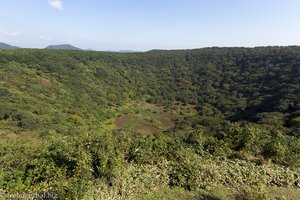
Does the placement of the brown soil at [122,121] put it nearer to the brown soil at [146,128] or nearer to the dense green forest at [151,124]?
the dense green forest at [151,124]

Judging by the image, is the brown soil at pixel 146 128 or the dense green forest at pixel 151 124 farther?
the brown soil at pixel 146 128

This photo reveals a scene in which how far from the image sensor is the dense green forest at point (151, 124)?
22.3 feet

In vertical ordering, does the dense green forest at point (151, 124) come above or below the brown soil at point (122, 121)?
above

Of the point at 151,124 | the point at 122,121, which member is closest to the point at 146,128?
the point at 151,124

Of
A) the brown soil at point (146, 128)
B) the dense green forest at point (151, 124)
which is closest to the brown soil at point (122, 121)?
the dense green forest at point (151, 124)

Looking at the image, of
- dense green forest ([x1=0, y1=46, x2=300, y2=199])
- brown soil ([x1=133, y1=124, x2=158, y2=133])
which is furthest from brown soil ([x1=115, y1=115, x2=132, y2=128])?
brown soil ([x1=133, y1=124, x2=158, y2=133])

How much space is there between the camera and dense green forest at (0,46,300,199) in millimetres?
6809

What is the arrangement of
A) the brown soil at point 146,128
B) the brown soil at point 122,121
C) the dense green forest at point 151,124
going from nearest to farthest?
the dense green forest at point 151,124, the brown soil at point 146,128, the brown soil at point 122,121

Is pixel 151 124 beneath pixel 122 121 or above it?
beneath

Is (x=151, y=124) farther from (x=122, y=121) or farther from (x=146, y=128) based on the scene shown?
(x=122, y=121)

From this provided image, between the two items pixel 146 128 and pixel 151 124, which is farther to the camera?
pixel 151 124

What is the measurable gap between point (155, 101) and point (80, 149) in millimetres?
46526

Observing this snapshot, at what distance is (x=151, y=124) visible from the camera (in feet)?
130

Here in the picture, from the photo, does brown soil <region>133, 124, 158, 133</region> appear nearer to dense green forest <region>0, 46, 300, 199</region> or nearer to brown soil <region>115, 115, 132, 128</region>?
dense green forest <region>0, 46, 300, 199</region>
